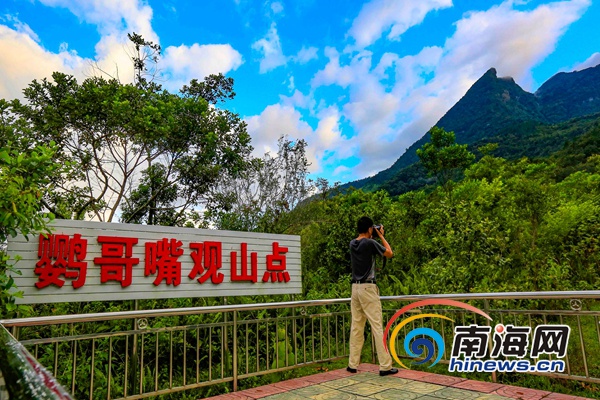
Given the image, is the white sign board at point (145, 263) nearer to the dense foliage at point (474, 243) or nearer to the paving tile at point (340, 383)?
the paving tile at point (340, 383)

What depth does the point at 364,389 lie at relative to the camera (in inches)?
142

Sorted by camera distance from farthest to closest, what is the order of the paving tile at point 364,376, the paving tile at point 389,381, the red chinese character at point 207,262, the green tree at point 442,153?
1. the green tree at point 442,153
2. the red chinese character at point 207,262
3. the paving tile at point 364,376
4. the paving tile at point 389,381

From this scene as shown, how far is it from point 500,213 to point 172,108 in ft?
26.7

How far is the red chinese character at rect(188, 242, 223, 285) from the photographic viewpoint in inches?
191

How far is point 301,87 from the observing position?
11.5m

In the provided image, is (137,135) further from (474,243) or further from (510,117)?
(510,117)

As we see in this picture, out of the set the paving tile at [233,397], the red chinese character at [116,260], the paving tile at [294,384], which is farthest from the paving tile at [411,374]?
the red chinese character at [116,260]

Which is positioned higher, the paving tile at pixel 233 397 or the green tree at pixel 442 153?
the green tree at pixel 442 153

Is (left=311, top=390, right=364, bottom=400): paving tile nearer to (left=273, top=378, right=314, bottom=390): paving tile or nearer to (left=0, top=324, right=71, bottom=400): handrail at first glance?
(left=273, top=378, right=314, bottom=390): paving tile

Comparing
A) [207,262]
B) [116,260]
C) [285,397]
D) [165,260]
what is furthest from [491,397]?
[116,260]

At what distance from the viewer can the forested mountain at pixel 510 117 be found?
95.4ft

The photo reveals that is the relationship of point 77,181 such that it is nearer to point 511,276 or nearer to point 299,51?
point 299,51

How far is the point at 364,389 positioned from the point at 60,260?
3219mm

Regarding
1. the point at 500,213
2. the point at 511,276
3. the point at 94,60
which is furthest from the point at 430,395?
the point at 94,60
